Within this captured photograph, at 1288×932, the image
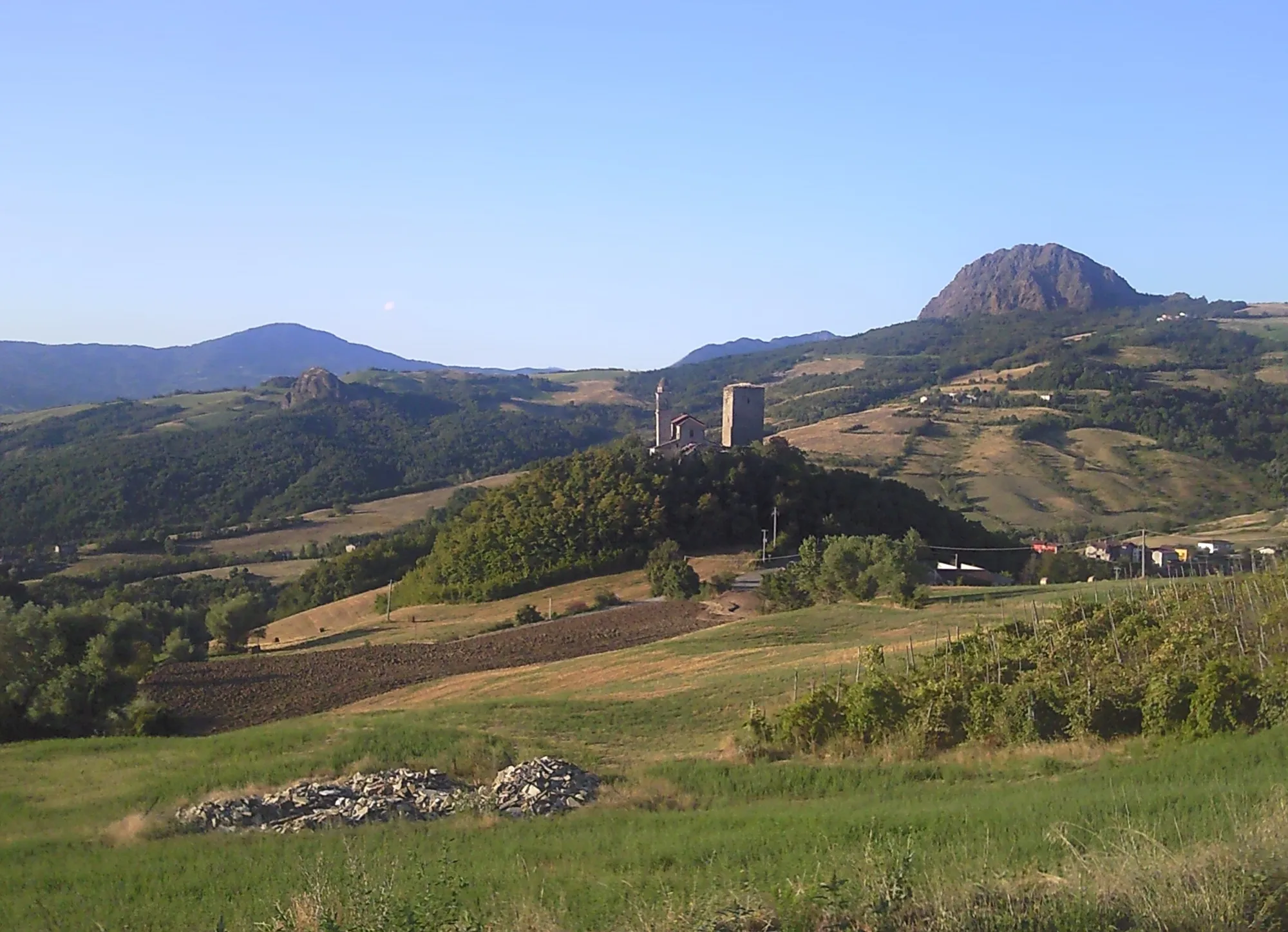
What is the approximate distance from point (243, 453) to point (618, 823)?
12081 cm

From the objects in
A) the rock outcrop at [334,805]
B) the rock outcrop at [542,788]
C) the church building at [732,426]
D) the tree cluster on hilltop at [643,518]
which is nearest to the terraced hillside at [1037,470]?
the church building at [732,426]

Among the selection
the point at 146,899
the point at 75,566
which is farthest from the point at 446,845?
the point at 75,566

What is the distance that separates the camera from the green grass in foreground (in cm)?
777

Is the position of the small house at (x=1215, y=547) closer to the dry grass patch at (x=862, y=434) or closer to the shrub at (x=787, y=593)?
the shrub at (x=787, y=593)

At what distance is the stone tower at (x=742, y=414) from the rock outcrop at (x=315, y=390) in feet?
364

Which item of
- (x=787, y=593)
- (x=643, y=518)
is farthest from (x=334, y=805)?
(x=643, y=518)

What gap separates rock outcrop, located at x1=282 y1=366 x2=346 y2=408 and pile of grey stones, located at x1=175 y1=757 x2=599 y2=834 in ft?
502

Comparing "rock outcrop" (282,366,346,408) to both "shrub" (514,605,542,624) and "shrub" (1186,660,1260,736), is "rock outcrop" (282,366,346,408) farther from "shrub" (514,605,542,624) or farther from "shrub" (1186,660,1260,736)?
"shrub" (1186,660,1260,736)

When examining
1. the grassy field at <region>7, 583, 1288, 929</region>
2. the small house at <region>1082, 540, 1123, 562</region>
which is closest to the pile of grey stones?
the grassy field at <region>7, 583, 1288, 929</region>

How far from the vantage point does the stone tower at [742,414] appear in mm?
63469

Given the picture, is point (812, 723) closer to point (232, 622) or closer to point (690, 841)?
point (690, 841)

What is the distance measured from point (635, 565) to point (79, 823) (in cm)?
3944

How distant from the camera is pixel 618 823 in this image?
456 inches

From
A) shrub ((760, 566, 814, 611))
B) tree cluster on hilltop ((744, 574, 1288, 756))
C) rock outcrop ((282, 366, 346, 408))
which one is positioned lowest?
shrub ((760, 566, 814, 611))
